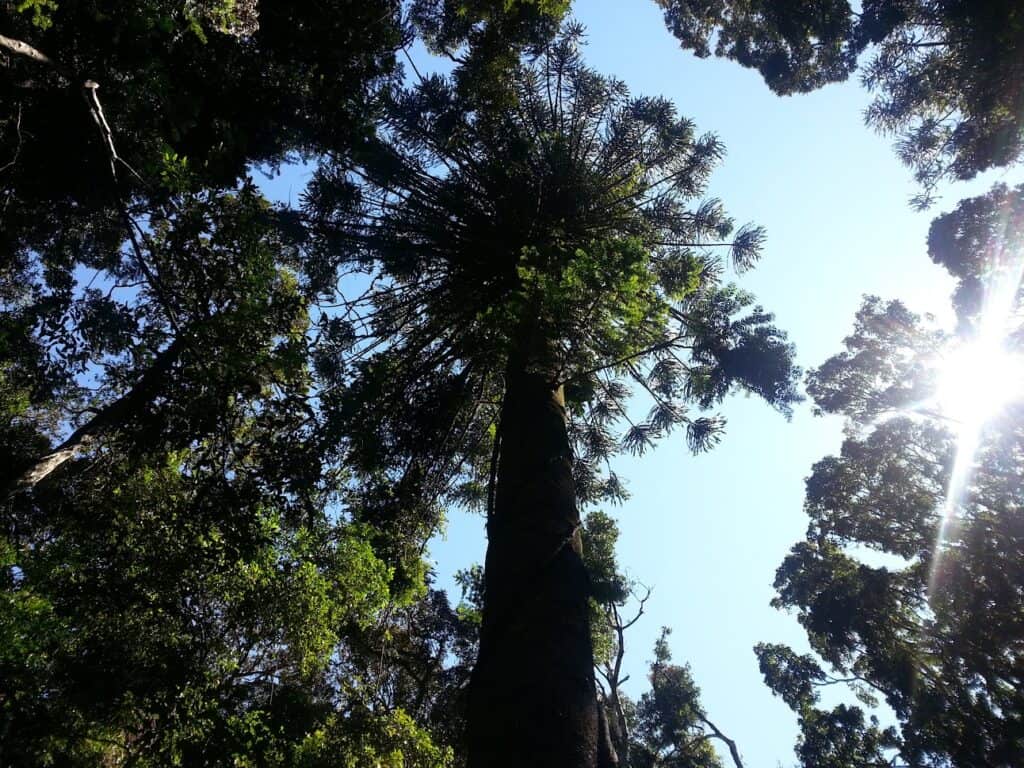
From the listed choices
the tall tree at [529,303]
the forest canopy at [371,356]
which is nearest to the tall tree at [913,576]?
the forest canopy at [371,356]

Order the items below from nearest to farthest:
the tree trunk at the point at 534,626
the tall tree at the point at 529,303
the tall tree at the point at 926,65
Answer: the tree trunk at the point at 534,626, the tall tree at the point at 529,303, the tall tree at the point at 926,65

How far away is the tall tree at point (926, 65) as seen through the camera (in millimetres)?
7047

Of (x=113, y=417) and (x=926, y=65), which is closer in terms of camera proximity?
(x=113, y=417)

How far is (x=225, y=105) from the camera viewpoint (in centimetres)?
736

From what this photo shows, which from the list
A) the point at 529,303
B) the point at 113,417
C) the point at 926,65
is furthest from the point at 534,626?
the point at 926,65

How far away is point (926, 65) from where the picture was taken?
9.10 m

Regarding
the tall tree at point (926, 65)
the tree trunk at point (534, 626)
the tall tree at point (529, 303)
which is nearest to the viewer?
the tree trunk at point (534, 626)

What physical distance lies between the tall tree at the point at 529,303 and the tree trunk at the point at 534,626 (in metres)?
0.02

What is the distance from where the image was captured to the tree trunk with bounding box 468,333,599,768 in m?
2.58

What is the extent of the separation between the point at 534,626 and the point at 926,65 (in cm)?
1089

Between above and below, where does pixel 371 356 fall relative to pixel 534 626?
above

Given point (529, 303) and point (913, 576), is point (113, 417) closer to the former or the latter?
point (529, 303)

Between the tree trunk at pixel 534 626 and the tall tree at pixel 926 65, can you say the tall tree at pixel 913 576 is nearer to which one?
the tall tree at pixel 926 65

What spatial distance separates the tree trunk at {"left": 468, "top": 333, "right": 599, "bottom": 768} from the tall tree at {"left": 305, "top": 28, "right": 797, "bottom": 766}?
0.02 meters
